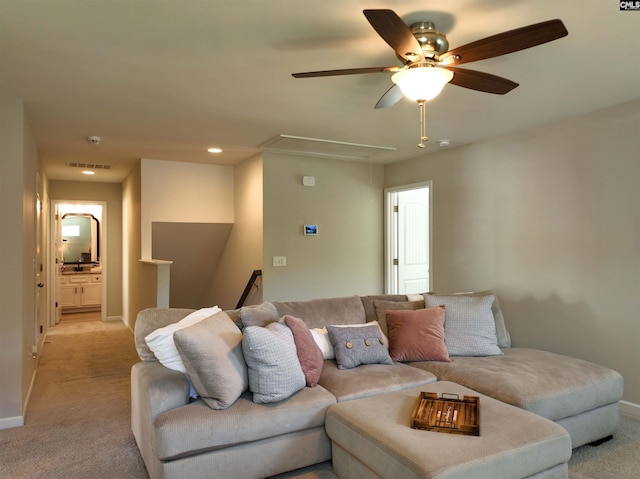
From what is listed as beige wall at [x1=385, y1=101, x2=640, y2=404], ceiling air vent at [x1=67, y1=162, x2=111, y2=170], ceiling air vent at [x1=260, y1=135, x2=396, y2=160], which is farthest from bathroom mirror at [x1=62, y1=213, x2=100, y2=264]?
beige wall at [x1=385, y1=101, x2=640, y2=404]

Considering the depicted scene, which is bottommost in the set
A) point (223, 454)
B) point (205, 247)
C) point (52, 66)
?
point (223, 454)

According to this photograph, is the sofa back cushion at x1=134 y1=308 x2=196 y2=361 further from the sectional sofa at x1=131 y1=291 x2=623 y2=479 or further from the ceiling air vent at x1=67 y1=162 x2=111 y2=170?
the ceiling air vent at x1=67 y1=162 x2=111 y2=170

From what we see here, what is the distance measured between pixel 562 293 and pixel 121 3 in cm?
374

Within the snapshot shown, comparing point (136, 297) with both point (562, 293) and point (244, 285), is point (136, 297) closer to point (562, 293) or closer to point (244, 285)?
point (244, 285)

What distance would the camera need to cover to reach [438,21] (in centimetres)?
208

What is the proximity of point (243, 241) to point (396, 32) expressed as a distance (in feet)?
13.7

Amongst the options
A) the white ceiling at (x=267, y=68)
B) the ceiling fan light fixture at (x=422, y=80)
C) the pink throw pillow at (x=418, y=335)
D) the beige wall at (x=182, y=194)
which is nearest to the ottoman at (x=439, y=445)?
the pink throw pillow at (x=418, y=335)

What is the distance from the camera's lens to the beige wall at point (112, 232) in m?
7.35

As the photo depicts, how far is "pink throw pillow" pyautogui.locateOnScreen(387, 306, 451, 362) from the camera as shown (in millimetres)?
3229

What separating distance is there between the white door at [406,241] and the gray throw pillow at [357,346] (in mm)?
2618

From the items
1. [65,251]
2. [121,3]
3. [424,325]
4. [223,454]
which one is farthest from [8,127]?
[65,251]

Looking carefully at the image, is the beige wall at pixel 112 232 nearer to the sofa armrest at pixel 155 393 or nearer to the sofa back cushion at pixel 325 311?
the sofa back cushion at pixel 325 311

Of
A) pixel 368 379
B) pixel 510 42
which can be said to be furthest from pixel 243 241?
pixel 510 42

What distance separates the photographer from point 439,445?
6.32 feet
